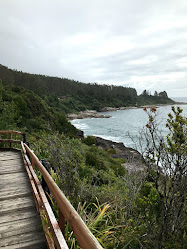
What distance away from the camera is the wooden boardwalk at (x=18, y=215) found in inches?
106

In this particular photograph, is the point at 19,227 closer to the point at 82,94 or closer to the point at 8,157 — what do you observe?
the point at 8,157

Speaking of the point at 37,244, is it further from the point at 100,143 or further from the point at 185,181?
the point at 100,143

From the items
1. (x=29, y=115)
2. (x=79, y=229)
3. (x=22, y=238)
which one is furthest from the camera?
(x=29, y=115)

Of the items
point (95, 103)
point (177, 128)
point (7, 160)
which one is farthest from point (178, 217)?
point (95, 103)

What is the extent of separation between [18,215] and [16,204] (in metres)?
0.44

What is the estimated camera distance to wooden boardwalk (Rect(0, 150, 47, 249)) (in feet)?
8.84

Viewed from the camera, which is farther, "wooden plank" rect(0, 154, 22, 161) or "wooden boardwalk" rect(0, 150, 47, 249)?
"wooden plank" rect(0, 154, 22, 161)

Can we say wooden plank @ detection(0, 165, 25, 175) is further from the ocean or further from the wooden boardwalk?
the ocean

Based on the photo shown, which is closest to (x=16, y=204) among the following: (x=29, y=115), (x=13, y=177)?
(x=13, y=177)

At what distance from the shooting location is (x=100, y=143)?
21.9 meters

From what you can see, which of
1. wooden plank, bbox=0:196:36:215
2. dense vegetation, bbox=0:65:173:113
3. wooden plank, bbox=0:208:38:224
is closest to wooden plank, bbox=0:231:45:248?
wooden plank, bbox=0:208:38:224

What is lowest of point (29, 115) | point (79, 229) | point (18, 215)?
point (18, 215)

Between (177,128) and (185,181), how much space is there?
87cm

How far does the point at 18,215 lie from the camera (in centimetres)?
339
